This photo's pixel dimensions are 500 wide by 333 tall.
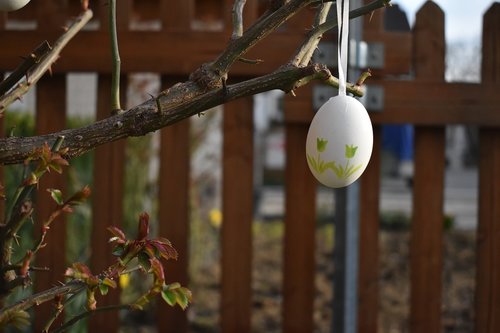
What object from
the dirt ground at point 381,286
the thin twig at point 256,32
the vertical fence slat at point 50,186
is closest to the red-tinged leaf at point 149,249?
the thin twig at point 256,32

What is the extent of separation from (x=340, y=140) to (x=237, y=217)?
1176mm

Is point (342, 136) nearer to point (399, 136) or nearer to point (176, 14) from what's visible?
point (176, 14)

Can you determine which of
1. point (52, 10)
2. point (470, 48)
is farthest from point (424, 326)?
point (470, 48)

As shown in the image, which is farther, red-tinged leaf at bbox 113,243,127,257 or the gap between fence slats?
the gap between fence slats

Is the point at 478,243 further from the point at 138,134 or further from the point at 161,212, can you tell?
the point at 138,134

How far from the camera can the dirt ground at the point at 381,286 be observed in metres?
3.86

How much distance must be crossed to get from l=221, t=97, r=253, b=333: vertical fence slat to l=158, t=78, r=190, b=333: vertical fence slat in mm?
122

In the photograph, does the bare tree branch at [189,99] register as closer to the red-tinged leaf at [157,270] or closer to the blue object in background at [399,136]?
the red-tinged leaf at [157,270]

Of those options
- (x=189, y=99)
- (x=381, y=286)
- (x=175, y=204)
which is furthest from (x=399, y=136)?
(x=189, y=99)

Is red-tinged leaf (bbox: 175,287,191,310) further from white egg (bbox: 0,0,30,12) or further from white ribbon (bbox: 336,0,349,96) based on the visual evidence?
white egg (bbox: 0,0,30,12)

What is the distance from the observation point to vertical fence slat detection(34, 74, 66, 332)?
8.00 feet

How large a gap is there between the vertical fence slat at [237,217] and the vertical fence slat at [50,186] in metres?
0.51

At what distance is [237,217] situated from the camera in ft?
8.00

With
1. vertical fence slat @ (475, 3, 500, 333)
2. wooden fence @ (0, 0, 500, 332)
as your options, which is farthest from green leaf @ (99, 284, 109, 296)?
vertical fence slat @ (475, 3, 500, 333)
